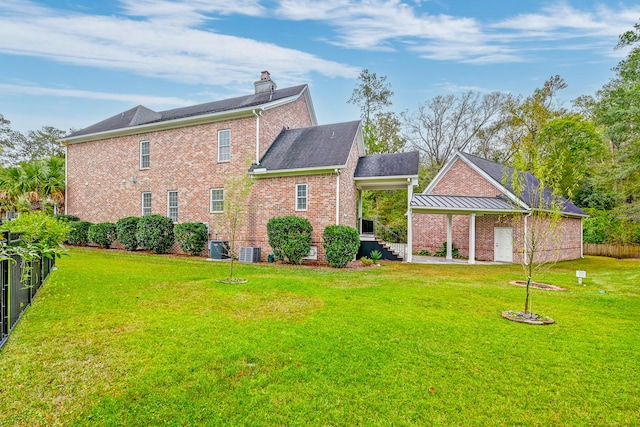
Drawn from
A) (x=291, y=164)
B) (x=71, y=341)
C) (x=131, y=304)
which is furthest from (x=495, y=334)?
(x=291, y=164)

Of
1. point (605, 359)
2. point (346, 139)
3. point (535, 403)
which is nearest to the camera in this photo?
point (535, 403)

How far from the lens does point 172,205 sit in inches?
658

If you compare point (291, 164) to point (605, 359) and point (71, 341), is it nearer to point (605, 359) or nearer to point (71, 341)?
point (71, 341)

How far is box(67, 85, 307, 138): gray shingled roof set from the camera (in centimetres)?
1705

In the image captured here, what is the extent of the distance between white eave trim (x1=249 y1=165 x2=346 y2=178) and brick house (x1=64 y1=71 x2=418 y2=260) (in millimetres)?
45

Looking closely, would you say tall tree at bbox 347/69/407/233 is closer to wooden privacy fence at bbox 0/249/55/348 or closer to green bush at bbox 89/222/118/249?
green bush at bbox 89/222/118/249

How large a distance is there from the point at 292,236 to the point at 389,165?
5741 millimetres

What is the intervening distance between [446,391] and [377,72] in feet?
95.6

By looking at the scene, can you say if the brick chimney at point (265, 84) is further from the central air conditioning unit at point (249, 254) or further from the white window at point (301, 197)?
the central air conditioning unit at point (249, 254)

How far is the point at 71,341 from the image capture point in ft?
14.5

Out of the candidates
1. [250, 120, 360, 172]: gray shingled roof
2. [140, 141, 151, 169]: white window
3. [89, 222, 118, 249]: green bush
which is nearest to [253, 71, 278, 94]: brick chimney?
[250, 120, 360, 172]: gray shingled roof

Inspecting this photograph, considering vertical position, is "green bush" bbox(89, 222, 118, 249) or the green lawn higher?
"green bush" bbox(89, 222, 118, 249)

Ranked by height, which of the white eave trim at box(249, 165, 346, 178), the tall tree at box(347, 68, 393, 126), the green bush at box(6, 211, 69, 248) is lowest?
the green bush at box(6, 211, 69, 248)

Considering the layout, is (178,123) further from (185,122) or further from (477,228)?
(477,228)
